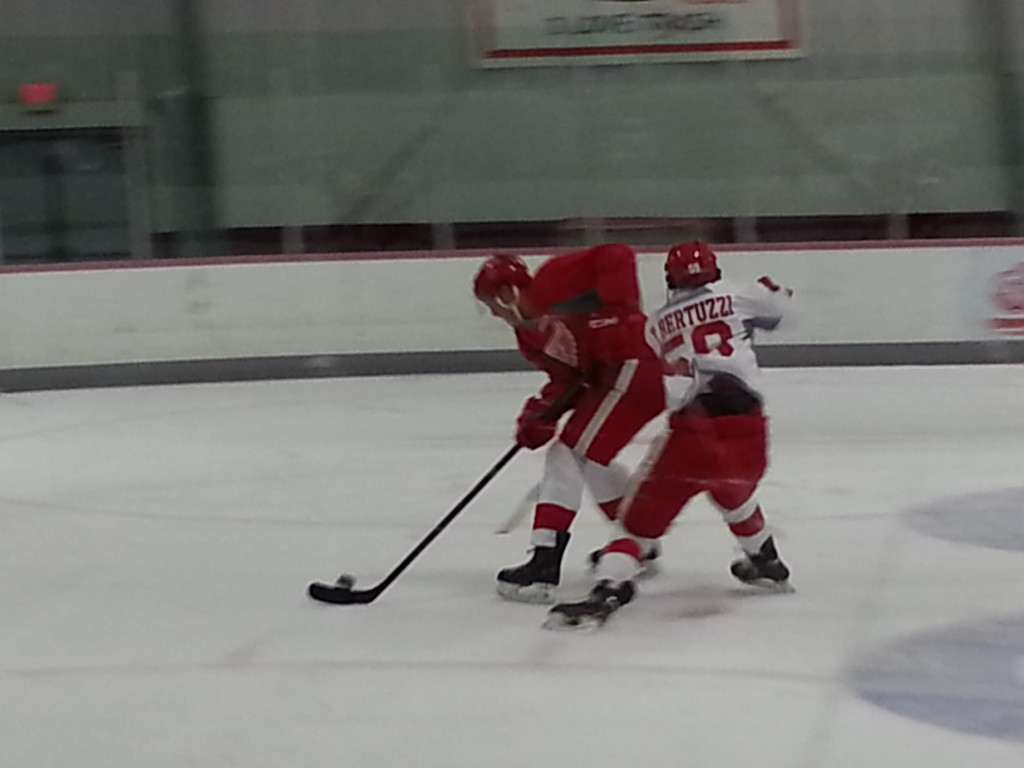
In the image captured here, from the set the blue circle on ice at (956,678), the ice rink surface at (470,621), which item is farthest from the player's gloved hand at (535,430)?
the blue circle on ice at (956,678)

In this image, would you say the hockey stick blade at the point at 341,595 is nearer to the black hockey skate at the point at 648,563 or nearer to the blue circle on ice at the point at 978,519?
the black hockey skate at the point at 648,563

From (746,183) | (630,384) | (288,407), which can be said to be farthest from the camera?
(746,183)

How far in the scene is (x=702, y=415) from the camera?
7.55 feet

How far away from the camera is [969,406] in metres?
4.44

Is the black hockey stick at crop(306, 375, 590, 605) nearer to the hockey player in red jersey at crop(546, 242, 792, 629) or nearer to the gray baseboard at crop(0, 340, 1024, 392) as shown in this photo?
the hockey player in red jersey at crop(546, 242, 792, 629)

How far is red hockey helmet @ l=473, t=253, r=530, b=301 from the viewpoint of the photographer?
238 cm

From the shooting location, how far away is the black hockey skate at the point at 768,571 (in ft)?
7.90

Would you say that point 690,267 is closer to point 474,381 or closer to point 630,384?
point 630,384

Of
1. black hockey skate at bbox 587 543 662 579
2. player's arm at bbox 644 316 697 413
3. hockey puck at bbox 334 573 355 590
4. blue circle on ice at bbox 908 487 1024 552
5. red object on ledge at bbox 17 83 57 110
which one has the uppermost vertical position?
red object on ledge at bbox 17 83 57 110

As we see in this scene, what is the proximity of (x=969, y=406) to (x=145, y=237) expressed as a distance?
3.79 metres

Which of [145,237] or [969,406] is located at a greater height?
[145,237]

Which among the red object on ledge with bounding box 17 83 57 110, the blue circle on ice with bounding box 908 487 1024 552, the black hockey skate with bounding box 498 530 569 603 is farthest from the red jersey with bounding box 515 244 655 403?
the red object on ledge with bounding box 17 83 57 110

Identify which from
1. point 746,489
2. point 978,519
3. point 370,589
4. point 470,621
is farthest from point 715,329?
point 978,519

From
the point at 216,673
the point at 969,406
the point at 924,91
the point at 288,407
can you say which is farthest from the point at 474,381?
the point at 216,673
